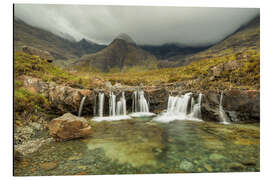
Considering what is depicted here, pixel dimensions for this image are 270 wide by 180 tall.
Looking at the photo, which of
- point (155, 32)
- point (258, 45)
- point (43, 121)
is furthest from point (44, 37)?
point (258, 45)

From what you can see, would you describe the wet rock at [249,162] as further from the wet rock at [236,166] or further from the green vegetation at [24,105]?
the green vegetation at [24,105]

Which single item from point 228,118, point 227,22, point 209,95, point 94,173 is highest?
point 227,22

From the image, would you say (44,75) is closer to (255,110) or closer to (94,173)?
(94,173)

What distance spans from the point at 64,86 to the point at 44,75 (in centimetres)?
101

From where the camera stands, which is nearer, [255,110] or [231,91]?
[255,110]

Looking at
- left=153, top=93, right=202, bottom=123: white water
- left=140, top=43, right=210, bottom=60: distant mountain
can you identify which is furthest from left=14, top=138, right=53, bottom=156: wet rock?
left=140, top=43, right=210, bottom=60: distant mountain

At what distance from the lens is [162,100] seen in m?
7.45

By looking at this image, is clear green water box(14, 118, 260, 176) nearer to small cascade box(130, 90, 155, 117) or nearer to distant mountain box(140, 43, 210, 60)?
small cascade box(130, 90, 155, 117)

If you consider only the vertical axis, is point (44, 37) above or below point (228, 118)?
above

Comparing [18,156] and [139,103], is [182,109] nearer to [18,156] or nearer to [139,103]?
[139,103]

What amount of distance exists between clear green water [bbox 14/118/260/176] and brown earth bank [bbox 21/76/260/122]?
73cm

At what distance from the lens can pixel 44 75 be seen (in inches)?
193

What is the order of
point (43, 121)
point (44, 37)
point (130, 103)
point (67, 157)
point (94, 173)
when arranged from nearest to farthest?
point (94, 173), point (67, 157), point (43, 121), point (44, 37), point (130, 103)

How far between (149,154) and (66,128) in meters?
2.95
